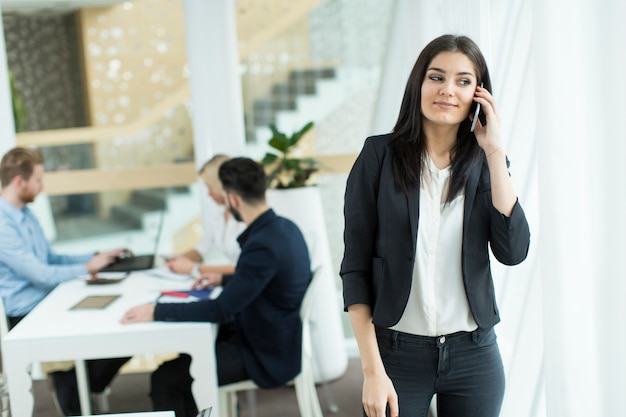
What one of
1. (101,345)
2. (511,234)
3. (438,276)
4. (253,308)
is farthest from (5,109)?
(511,234)

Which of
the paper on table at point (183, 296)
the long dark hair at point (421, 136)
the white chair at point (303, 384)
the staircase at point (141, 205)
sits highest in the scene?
the long dark hair at point (421, 136)

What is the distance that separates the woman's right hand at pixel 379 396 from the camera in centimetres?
145

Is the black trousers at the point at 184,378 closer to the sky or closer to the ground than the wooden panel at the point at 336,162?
closer to the ground

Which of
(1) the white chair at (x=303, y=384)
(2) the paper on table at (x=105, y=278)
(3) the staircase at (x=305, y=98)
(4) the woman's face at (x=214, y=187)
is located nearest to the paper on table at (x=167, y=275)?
(2) the paper on table at (x=105, y=278)

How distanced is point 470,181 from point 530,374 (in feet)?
2.89

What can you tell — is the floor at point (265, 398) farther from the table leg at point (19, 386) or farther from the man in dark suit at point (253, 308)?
the table leg at point (19, 386)

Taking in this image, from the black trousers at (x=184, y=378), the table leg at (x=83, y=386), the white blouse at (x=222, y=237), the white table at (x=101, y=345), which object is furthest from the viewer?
the white blouse at (x=222, y=237)

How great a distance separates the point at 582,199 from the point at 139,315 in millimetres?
1676

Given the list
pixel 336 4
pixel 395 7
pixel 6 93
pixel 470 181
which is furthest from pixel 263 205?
pixel 6 93

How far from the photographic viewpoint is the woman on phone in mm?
1534

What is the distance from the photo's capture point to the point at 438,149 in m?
1.64

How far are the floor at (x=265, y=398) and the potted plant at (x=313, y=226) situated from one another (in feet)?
0.38

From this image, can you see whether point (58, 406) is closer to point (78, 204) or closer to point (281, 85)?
point (78, 204)

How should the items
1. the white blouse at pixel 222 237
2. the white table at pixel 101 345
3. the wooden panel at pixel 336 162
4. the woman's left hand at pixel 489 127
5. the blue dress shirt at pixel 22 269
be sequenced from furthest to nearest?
the wooden panel at pixel 336 162, the white blouse at pixel 222 237, the blue dress shirt at pixel 22 269, the white table at pixel 101 345, the woman's left hand at pixel 489 127
